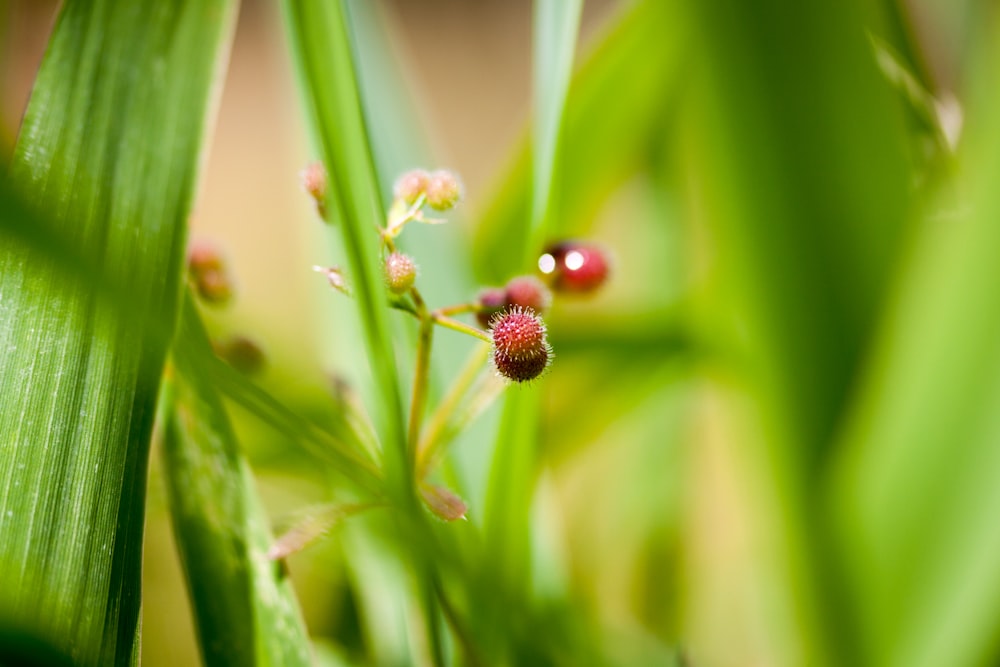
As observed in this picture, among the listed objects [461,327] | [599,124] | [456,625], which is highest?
[599,124]

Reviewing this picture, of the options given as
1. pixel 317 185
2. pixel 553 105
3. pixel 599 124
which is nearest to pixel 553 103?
pixel 553 105

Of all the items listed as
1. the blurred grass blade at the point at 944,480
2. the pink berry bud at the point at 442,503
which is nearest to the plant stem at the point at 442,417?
the pink berry bud at the point at 442,503

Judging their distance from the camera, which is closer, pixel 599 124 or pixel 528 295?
pixel 528 295

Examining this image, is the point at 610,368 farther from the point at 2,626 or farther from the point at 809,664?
the point at 2,626

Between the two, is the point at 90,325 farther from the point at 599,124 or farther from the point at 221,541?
the point at 599,124

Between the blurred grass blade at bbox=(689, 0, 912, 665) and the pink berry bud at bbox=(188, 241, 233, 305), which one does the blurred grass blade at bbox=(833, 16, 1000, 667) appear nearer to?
the blurred grass blade at bbox=(689, 0, 912, 665)

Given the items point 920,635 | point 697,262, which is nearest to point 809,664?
point 920,635
